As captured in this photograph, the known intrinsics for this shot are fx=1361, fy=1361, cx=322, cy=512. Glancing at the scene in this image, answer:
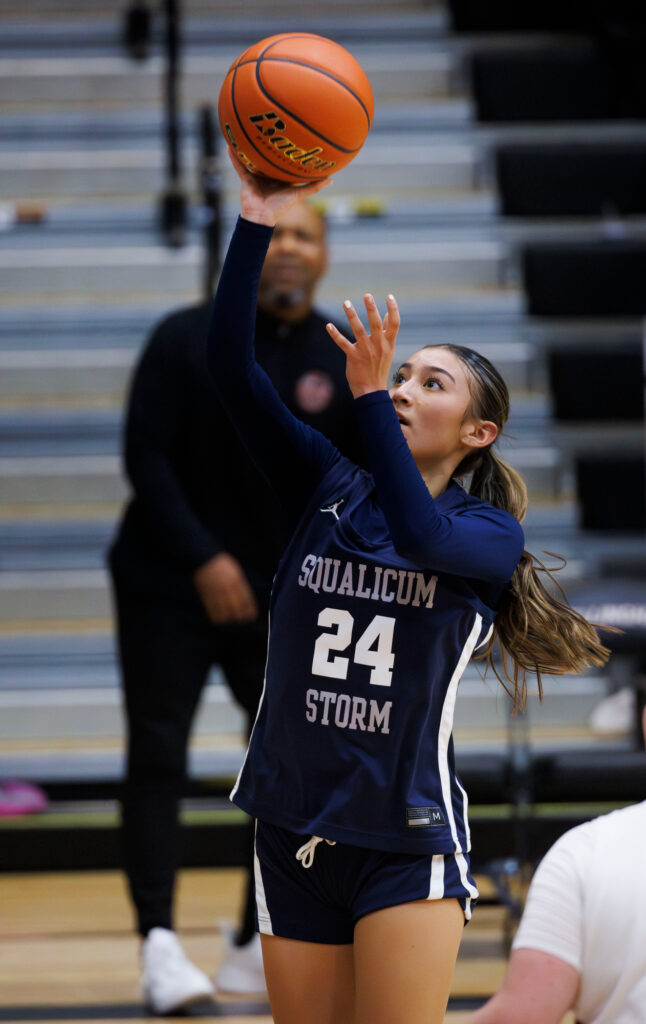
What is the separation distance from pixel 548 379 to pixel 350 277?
1.03 m

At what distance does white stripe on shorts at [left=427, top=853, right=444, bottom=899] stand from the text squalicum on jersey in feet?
1.17

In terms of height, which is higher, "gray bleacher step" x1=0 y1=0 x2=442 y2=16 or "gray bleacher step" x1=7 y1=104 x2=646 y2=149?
"gray bleacher step" x1=0 y1=0 x2=442 y2=16

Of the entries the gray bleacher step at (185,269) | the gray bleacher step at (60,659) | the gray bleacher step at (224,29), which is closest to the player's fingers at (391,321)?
the gray bleacher step at (60,659)

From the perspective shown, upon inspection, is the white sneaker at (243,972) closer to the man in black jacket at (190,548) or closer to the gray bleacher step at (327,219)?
the man in black jacket at (190,548)

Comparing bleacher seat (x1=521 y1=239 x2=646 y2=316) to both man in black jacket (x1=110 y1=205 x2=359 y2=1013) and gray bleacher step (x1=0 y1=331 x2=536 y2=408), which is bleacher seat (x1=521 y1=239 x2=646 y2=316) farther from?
man in black jacket (x1=110 y1=205 x2=359 y2=1013)

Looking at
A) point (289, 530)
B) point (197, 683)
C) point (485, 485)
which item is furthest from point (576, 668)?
point (197, 683)

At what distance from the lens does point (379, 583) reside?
6.35 feet

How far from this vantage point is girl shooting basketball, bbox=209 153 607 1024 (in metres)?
1.85

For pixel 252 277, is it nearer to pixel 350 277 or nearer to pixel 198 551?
pixel 198 551

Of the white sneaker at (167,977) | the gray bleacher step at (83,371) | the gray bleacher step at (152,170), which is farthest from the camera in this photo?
the gray bleacher step at (152,170)

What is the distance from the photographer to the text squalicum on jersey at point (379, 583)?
193 centimetres

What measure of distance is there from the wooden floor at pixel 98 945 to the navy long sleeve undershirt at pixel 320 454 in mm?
1592

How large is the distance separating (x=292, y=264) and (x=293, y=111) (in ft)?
3.76

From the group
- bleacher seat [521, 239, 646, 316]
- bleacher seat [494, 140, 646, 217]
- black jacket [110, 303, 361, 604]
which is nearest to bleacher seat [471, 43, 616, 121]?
bleacher seat [494, 140, 646, 217]
